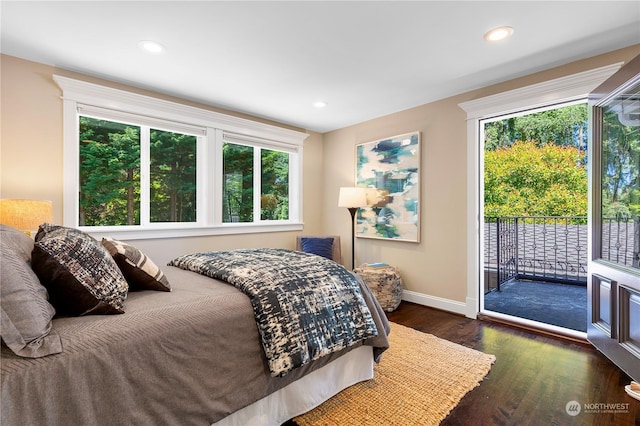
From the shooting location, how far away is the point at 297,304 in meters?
1.57

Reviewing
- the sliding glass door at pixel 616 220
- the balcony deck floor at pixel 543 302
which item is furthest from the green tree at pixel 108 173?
the balcony deck floor at pixel 543 302

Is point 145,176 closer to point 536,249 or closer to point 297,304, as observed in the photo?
point 297,304

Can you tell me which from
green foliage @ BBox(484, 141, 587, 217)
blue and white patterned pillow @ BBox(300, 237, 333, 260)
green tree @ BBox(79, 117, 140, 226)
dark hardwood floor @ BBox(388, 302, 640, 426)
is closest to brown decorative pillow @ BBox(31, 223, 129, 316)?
dark hardwood floor @ BBox(388, 302, 640, 426)

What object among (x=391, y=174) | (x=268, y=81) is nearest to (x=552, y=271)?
(x=391, y=174)

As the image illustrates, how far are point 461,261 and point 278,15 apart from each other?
2.87 m

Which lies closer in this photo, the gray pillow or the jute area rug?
Result: the gray pillow

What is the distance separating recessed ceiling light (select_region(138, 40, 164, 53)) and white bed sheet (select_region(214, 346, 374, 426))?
2.53m

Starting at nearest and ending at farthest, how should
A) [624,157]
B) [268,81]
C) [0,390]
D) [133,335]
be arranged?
[0,390], [133,335], [624,157], [268,81]

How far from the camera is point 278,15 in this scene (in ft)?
6.50

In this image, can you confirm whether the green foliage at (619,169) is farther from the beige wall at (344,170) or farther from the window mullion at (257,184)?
the window mullion at (257,184)

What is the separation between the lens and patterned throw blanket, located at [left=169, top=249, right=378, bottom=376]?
4.77ft

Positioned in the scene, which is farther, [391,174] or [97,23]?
[391,174]

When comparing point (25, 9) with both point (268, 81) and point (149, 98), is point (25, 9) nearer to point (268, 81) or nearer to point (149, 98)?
point (149, 98)

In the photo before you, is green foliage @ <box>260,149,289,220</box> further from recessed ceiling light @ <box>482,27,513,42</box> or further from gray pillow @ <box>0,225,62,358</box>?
gray pillow @ <box>0,225,62,358</box>
